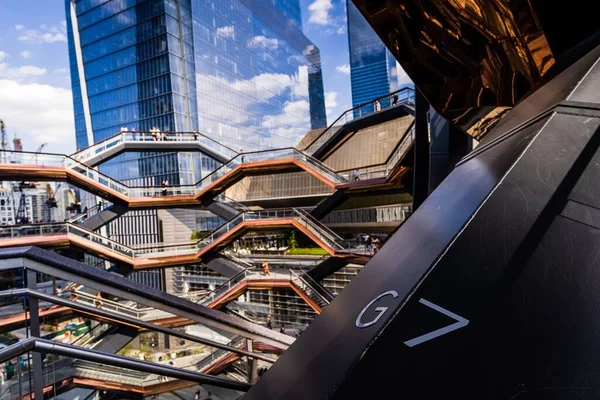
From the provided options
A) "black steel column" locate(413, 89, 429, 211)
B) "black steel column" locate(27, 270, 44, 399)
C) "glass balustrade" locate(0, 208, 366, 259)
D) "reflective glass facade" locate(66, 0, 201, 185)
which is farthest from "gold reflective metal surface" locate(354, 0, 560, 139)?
"reflective glass facade" locate(66, 0, 201, 185)

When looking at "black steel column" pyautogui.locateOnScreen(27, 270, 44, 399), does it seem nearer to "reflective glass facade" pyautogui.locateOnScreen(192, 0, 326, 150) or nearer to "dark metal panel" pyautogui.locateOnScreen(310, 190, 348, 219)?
"dark metal panel" pyautogui.locateOnScreen(310, 190, 348, 219)

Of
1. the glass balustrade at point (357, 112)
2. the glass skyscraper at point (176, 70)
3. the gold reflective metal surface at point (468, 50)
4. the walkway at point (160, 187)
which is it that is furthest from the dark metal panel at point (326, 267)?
the glass skyscraper at point (176, 70)

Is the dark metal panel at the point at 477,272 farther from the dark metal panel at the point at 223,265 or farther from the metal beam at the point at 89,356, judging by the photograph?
the dark metal panel at the point at 223,265

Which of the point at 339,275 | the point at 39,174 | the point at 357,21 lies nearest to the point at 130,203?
the point at 39,174

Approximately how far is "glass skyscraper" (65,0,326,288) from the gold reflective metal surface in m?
39.5

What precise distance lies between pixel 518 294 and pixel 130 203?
2171cm

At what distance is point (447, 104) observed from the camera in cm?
347

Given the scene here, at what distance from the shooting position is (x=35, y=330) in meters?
1.91

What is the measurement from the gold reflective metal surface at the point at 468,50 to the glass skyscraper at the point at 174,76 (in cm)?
3945

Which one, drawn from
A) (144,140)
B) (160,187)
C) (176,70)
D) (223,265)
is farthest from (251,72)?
(223,265)

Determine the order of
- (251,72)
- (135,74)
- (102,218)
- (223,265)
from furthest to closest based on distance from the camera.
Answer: (251,72) < (135,74) < (223,265) < (102,218)

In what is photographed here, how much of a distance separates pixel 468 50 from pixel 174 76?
174ft

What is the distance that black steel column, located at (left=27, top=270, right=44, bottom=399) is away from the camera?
6.21 ft

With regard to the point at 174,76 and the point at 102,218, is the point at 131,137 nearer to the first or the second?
the point at 102,218
